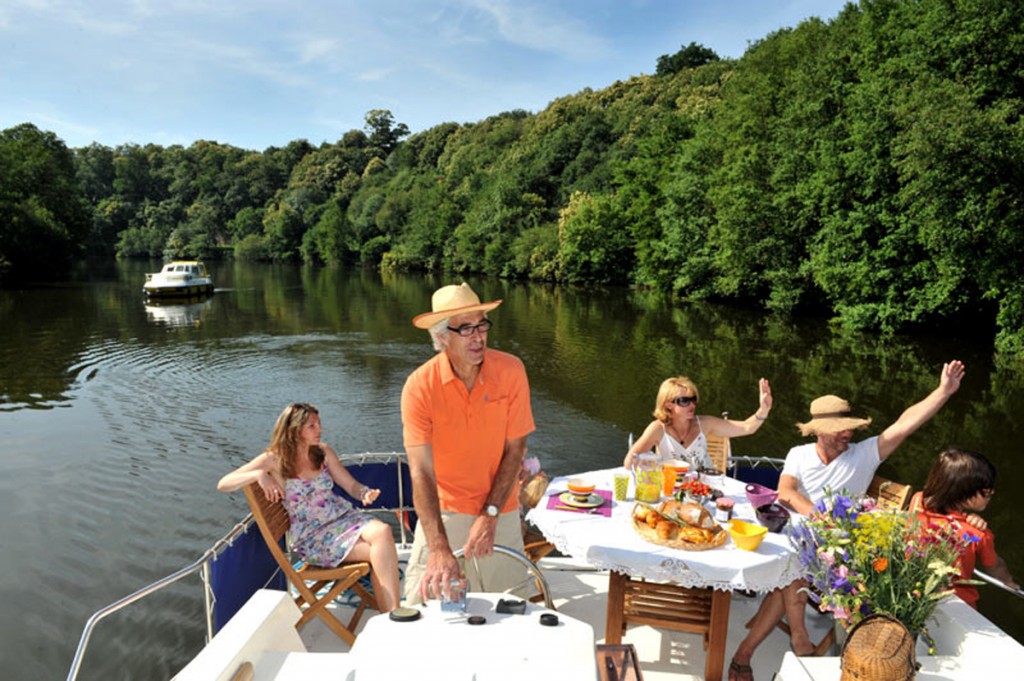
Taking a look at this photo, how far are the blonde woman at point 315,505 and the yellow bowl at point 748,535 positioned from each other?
81.0 inches

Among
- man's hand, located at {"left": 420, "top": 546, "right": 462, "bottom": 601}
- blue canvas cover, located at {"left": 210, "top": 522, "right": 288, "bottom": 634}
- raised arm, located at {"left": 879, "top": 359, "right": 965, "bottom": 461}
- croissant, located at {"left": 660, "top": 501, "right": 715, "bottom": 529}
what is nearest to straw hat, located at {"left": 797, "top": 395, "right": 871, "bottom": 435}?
raised arm, located at {"left": 879, "top": 359, "right": 965, "bottom": 461}

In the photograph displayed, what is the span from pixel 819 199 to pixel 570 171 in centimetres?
4206

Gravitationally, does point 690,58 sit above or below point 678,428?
above

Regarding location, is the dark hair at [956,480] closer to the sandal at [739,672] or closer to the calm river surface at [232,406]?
the sandal at [739,672]

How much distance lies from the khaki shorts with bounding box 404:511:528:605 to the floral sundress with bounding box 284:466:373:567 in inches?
35.7

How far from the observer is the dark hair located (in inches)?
132

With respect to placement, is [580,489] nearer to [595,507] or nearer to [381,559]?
[595,507]

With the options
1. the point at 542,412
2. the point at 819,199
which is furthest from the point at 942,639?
the point at 819,199

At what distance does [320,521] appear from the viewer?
4.20 metres

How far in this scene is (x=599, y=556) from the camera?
328 cm

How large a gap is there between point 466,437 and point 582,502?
93 cm

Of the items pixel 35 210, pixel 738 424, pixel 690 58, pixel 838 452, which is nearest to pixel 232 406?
pixel 738 424

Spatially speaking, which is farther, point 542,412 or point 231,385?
point 231,385

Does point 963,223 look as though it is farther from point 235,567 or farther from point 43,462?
point 43,462
